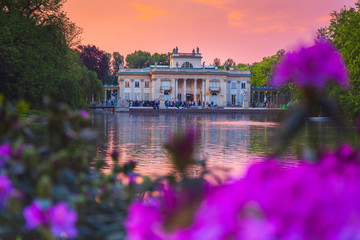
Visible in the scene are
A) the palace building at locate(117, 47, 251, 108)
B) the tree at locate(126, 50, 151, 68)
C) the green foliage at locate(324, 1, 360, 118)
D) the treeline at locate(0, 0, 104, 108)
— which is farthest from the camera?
the tree at locate(126, 50, 151, 68)

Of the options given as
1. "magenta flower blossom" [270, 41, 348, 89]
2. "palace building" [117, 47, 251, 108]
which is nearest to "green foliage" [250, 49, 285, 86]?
"palace building" [117, 47, 251, 108]

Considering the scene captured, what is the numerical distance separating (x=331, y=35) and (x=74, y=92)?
21638mm

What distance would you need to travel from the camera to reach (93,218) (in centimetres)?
183

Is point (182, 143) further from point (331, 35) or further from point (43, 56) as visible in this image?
point (331, 35)

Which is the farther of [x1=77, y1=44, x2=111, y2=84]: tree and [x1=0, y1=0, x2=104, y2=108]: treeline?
[x1=77, y1=44, x2=111, y2=84]: tree

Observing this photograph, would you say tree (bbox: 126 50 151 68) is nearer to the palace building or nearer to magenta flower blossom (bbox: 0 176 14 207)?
the palace building

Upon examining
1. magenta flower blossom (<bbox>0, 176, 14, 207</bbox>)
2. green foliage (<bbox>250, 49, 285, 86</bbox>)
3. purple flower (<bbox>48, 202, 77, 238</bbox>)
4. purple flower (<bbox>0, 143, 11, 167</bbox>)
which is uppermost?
green foliage (<bbox>250, 49, 285, 86</bbox>)

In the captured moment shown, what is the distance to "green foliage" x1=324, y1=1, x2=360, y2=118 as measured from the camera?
30641mm

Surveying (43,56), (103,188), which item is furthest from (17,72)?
(103,188)

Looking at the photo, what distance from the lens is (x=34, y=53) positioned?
28594mm

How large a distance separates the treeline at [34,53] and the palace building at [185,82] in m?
53.3

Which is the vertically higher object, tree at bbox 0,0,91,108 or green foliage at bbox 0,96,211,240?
tree at bbox 0,0,91,108

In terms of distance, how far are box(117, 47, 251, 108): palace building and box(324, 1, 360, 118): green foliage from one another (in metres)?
53.8

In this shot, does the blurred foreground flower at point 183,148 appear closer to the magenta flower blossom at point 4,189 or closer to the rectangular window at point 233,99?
the magenta flower blossom at point 4,189
